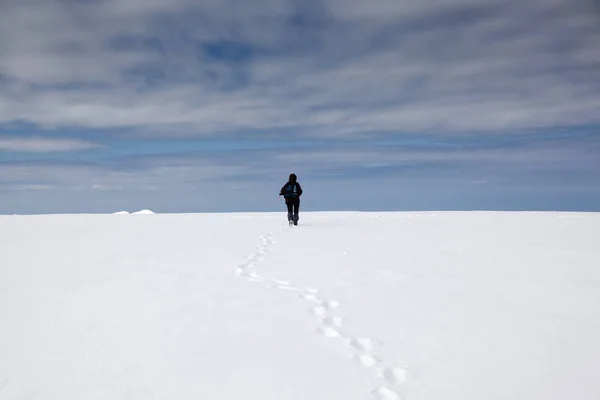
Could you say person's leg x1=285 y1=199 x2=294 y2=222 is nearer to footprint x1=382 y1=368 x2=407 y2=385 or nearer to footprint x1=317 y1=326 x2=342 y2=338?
footprint x1=317 y1=326 x2=342 y2=338

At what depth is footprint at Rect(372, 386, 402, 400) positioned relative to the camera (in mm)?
3266

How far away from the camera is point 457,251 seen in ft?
34.9

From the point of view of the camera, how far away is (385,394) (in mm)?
3318

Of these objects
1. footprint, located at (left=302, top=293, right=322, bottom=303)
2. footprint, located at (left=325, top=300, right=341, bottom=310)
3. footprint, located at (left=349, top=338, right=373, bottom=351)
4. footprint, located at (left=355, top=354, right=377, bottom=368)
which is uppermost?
footprint, located at (left=302, top=293, right=322, bottom=303)

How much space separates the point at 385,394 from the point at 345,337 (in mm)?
1182

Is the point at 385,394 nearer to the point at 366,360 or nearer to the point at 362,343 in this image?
the point at 366,360

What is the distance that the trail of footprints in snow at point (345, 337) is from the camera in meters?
3.46

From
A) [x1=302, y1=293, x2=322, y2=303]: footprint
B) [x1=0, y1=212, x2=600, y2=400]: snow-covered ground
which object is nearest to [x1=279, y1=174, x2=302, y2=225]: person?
[x1=0, y1=212, x2=600, y2=400]: snow-covered ground

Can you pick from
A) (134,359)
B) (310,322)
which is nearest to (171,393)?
(134,359)

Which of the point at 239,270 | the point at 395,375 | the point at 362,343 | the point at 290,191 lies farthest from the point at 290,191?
the point at 395,375

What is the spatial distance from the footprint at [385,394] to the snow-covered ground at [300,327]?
12mm

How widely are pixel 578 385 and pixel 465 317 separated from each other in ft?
5.63

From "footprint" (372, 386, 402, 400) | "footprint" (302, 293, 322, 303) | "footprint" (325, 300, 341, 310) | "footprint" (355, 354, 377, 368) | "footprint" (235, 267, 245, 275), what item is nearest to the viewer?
"footprint" (372, 386, 402, 400)

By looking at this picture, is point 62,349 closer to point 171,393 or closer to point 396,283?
point 171,393
